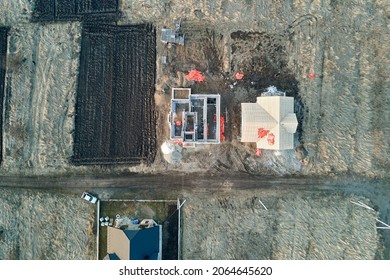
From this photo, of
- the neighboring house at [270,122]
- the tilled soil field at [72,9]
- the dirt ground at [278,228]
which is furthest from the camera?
the tilled soil field at [72,9]

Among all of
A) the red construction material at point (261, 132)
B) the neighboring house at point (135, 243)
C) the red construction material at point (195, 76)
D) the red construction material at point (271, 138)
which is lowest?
the neighboring house at point (135, 243)

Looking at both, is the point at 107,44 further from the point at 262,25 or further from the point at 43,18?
the point at 262,25

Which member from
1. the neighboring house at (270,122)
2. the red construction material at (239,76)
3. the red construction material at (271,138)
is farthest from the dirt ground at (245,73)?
the red construction material at (271,138)

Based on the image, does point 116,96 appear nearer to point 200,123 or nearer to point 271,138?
point 200,123

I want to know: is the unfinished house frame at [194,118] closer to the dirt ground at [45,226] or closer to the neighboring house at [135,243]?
the neighboring house at [135,243]

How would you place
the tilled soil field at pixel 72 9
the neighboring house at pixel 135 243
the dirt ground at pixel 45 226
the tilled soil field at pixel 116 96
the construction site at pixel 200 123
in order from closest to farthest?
the neighboring house at pixel 135 243 < the construction site at pixel 200 123 < the dirt ground at pixel 45 226 < the tilled soil field at pixel 116 96 < the tilled soil field at pixel 72 9

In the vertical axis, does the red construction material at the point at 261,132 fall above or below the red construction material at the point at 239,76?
below

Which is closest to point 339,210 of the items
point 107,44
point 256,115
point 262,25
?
point 256,115

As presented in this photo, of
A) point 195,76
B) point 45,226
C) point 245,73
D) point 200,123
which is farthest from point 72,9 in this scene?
point 45,226
